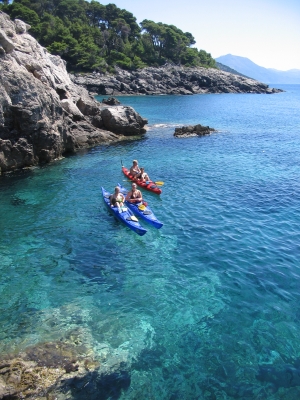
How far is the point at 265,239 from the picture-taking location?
17.8 meters

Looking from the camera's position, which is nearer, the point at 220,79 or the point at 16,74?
the point at 16,74

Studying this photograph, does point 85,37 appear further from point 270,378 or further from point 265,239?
point 270,378

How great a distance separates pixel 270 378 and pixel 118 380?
15.0 ft

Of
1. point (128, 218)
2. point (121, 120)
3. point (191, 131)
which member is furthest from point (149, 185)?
point (191, 131)

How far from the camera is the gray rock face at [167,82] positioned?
339 ft

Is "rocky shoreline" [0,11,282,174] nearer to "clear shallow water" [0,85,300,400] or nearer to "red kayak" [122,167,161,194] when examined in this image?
"clear shallow water" [0,85,300,400]

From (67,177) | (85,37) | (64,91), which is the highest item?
(85,37)

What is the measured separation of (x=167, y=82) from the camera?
11819 cm

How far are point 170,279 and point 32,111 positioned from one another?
65.8ft

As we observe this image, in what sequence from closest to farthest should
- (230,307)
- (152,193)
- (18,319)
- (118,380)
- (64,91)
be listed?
(118,380) < (18,319) < (230,307) < (152,193) < (64,91)

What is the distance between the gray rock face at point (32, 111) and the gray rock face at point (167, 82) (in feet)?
211

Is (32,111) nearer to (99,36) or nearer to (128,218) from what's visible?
(128,218)

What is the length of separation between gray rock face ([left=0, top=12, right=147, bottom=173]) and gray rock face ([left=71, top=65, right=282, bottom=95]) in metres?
64.3

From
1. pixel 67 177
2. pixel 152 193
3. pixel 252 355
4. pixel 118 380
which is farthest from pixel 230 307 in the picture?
pixel 67 177
